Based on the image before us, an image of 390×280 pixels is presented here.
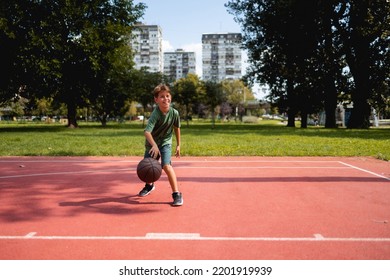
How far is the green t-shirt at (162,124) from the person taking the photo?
5.59 metres

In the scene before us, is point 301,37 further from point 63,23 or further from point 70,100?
point 70,100

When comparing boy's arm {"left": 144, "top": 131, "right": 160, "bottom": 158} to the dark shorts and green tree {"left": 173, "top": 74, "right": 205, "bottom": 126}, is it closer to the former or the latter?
the dark shorts

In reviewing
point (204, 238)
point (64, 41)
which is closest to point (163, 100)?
point (204, 238)

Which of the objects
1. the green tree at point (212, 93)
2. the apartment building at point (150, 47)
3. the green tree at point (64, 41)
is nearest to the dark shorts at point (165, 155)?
the green tree at point (64, 41)

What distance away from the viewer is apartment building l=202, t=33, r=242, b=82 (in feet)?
492

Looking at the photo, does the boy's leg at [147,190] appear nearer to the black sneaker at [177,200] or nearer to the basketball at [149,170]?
the basketball at [149,170]

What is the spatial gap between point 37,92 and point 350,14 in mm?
28252

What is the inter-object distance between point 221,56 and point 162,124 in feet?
495

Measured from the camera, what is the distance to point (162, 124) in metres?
5.71

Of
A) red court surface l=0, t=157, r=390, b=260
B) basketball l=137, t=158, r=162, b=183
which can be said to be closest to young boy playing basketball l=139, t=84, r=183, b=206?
basketball l=137, t=158, r=162, b=183

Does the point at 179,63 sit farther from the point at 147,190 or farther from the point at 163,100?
the point at 163,100

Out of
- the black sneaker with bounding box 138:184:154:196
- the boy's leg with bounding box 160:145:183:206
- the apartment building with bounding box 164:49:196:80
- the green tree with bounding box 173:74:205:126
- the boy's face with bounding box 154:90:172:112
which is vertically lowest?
the black sneaker with bounding box 138:184:154:196

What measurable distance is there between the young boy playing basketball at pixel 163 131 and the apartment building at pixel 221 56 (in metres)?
146

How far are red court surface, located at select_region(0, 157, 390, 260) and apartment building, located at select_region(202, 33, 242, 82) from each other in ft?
472
